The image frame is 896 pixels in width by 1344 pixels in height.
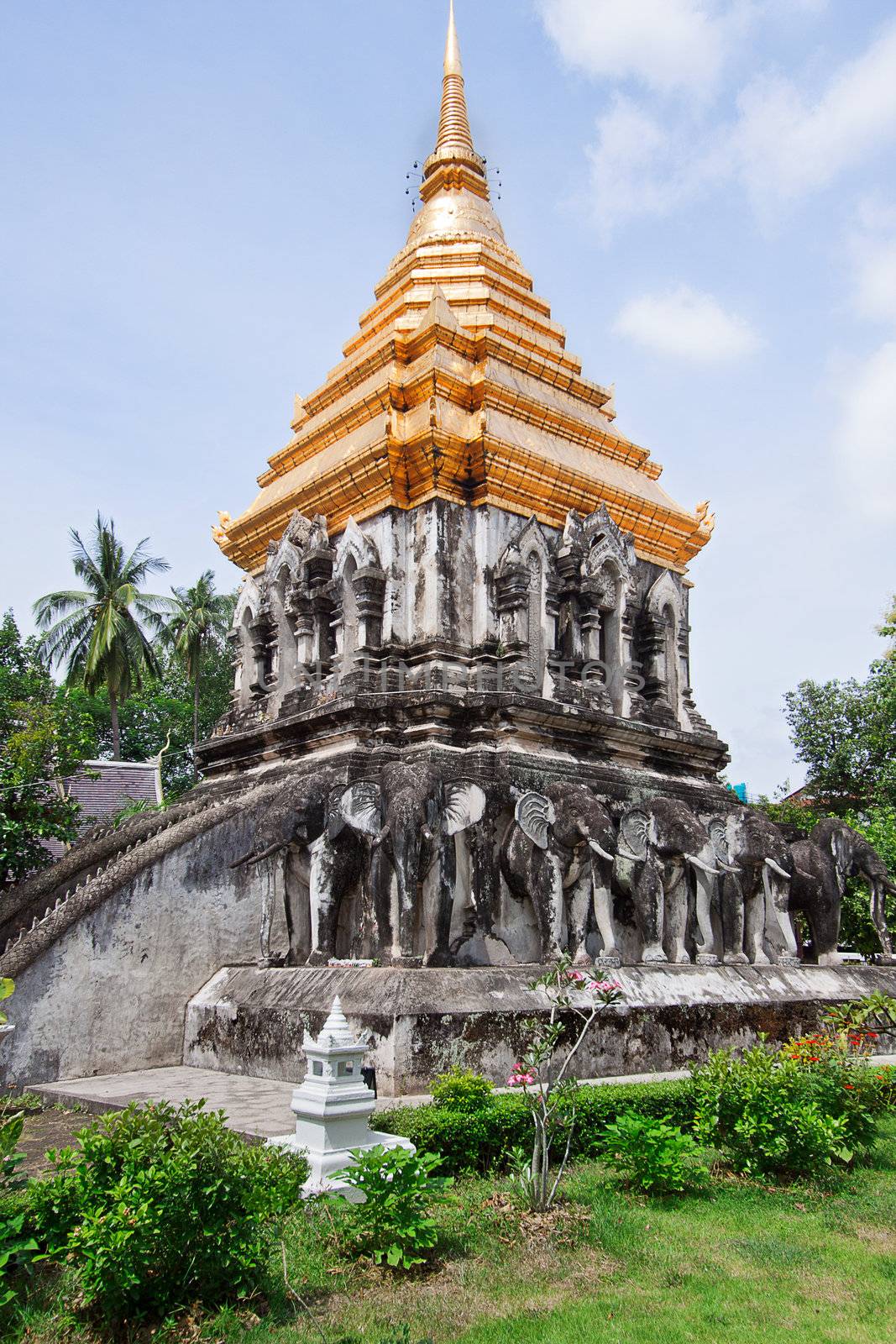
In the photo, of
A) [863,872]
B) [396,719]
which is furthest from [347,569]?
[863,872]

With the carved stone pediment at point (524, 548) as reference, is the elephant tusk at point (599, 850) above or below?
below

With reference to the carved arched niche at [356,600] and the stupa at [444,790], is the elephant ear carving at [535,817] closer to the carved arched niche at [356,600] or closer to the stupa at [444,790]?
the stupa at [444,790]

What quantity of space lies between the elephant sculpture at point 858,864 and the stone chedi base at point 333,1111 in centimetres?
906

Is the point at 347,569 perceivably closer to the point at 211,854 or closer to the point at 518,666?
the point at 518,666

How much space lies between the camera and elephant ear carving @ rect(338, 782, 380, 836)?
10453mm

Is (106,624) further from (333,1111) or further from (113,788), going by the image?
(333,1111)

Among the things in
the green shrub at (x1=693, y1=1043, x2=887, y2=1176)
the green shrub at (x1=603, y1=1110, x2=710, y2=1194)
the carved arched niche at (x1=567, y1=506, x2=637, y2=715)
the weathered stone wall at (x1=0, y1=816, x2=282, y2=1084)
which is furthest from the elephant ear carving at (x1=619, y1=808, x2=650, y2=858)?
the green shrub at (x1=603, y1=1110, x2=710, y2=1194)

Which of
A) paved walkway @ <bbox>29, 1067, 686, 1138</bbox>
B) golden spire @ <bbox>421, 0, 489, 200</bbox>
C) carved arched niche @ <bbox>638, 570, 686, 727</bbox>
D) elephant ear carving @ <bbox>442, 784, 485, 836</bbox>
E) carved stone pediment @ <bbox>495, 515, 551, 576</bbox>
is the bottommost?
paved walkway @ <bbox>29, 1067, 686, 1138</bbox>

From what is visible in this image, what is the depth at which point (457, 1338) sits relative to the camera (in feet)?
14.9

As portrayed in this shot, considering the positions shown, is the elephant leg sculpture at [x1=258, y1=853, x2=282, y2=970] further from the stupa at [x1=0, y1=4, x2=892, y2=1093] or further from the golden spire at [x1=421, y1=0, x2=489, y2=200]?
the golden spire at [x1=421, y1=0, x2=489, y2=200]

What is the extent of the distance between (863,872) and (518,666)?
5.60 meters

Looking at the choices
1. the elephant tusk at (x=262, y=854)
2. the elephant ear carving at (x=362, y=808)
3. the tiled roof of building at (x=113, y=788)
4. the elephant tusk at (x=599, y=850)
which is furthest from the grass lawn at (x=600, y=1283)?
the tiled roof of building at (x=113, y=788)

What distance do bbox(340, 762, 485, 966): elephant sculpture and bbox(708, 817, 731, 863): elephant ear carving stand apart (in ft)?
11.1

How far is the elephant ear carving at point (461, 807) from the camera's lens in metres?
10.6
